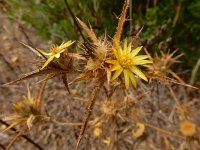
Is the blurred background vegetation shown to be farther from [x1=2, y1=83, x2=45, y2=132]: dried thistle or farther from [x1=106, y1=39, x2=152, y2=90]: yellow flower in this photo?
[x1=106, y1=39, x2=152, y2=90]: yellow flower

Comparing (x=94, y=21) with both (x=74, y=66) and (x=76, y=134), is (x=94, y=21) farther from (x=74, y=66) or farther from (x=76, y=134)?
(x=74, y=66)

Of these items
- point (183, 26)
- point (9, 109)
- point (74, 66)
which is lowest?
point (9, 109)

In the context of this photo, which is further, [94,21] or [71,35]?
[71,35]

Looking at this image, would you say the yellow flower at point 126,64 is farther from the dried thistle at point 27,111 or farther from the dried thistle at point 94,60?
the dried thistle at point 27,111

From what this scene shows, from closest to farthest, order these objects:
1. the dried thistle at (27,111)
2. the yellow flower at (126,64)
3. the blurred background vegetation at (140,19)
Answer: the yellow flower at (126,64), the dried thistle at (27,111), the blurred background vegetation at (140,19)

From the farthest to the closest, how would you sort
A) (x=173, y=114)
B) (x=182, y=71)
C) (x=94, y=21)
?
1. (x=182, y=71)
2. (x=173, y=114)
3. (x=94, y=21)

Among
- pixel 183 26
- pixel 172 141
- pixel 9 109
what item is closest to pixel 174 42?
pixel 183 26

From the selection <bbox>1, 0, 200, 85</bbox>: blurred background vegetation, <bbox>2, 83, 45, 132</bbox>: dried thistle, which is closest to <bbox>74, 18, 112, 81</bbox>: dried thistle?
<bbox>2, 83, 45, 132</bbox>: dried thistle

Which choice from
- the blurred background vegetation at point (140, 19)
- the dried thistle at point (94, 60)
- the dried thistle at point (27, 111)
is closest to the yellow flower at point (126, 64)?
the dried thistle at point (94, 60)

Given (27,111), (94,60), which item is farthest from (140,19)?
(94,60)
